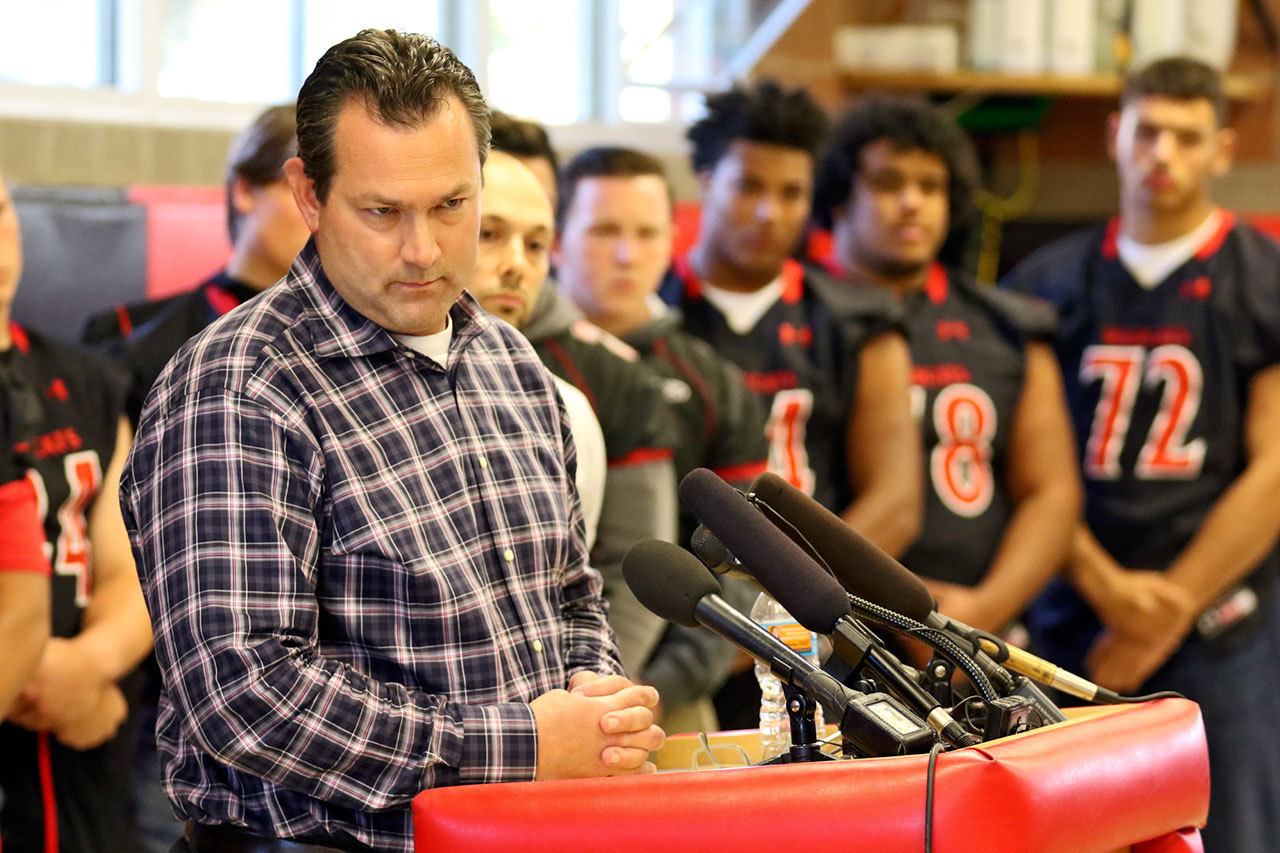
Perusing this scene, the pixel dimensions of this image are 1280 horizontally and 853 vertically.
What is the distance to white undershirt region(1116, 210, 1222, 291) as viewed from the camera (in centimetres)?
381

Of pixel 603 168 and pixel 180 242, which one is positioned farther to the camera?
pixel 180 242

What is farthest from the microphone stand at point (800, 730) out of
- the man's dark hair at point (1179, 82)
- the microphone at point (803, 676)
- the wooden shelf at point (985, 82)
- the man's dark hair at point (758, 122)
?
the wooden shelf at point (985, 82)

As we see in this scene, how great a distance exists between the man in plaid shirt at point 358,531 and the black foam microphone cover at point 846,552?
8.6 inches

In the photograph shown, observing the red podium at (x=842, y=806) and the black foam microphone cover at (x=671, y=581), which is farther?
the black foam microphone cover at (x=671, y=581)

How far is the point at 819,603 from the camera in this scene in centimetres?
130

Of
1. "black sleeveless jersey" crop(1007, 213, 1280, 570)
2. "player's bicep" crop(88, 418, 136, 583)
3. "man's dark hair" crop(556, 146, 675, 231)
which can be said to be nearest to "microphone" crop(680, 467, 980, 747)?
"player's bicep" crop(88, 418, 136, 583)

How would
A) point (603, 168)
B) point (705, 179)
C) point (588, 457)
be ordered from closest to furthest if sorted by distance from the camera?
1. point (588, 457)
2. point (603, 168)
3. point (705, 179)

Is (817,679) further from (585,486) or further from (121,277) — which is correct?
(121,277)

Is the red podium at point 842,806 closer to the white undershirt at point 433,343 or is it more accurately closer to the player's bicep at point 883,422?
the white undershirt at point 433,343

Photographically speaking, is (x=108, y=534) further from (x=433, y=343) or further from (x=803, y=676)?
(x=803, y=676)

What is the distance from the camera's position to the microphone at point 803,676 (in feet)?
4.06

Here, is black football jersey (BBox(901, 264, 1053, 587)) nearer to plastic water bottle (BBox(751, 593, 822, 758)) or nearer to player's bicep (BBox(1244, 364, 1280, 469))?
player's bicep (BBox(1244, 364, 1280, 469))

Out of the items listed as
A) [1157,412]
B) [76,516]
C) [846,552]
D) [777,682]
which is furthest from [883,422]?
[846,552]

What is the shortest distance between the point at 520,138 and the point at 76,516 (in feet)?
3.01
